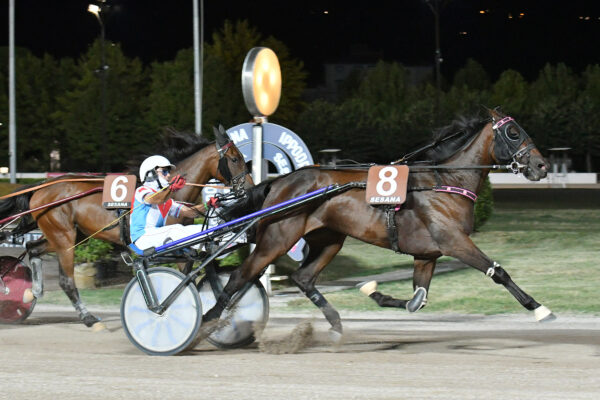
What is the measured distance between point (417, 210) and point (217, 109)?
44.8 metres

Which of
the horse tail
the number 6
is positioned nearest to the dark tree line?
the horse tail

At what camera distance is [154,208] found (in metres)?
7.31

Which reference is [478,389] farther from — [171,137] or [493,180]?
[493,180]

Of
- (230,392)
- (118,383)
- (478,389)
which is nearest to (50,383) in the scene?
(118,383)

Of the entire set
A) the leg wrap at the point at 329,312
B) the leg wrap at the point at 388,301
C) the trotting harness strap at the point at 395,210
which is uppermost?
the trotting harness strap at the point at 395,210

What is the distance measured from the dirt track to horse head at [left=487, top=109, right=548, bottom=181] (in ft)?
4.42

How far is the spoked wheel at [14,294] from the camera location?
29.8 ft

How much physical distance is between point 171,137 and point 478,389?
14.8ft

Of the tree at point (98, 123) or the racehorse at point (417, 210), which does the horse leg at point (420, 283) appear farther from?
the tree at point (98, 123)

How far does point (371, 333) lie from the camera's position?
8.24 m

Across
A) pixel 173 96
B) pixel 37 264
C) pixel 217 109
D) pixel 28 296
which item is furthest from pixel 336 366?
pixel 173 96

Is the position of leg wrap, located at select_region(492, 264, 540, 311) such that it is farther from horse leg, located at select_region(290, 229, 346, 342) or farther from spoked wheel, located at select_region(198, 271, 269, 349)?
spoked wheel, located at select_region(198, 271, 269, 349)

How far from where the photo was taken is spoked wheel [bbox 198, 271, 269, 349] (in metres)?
7.43

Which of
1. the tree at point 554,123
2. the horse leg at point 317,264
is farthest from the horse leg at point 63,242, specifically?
the tree at point 554,123
